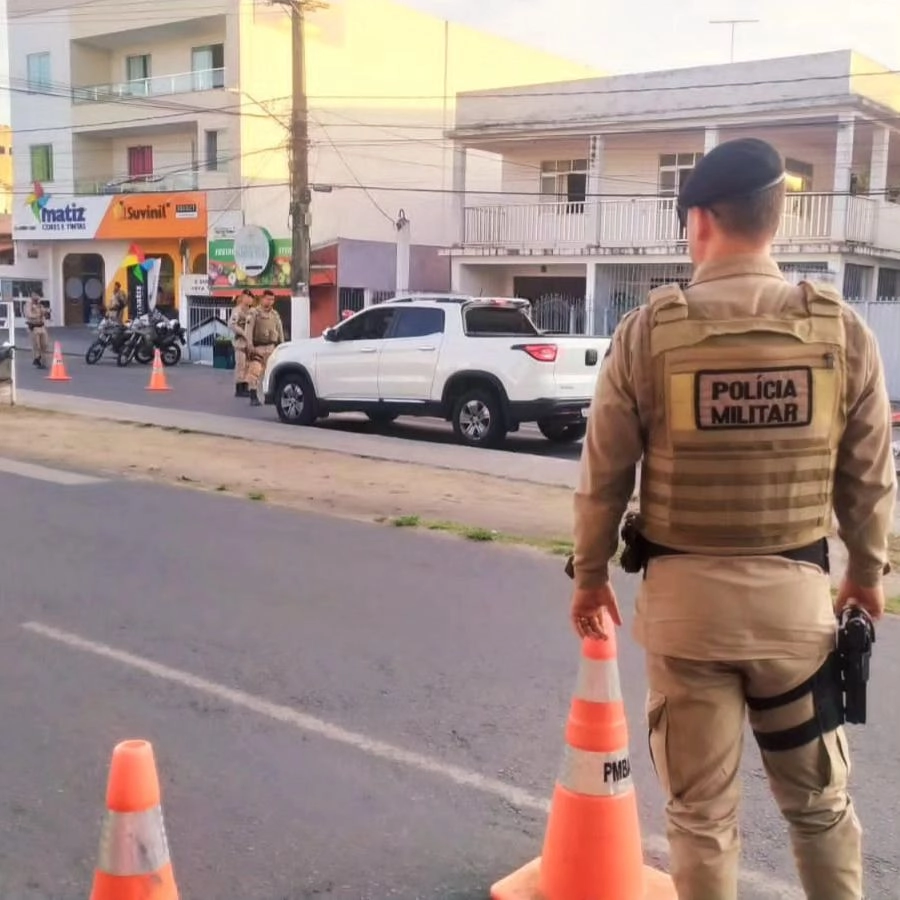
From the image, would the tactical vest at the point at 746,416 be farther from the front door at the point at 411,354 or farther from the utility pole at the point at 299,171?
the utility pole at the point at 299,171

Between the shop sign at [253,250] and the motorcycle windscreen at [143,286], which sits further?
the motorcycle windscreen at [143,286]

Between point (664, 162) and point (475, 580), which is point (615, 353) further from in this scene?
point (664, 162)

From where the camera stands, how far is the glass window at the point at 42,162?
3809 centimetres

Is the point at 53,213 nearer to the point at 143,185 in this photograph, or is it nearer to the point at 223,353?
the point at 143,185

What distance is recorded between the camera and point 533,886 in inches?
126

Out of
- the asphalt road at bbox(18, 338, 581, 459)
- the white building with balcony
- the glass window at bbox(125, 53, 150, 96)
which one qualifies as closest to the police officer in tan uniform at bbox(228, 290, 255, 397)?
the asphalt road at bbox(18, 338, 581, 459)

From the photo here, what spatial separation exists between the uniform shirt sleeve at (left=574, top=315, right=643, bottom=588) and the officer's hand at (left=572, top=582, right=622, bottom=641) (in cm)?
6

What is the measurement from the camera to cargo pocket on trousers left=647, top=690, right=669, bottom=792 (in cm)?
258

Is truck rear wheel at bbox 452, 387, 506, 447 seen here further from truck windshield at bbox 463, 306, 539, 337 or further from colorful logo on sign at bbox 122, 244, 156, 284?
colorful logo on sign at bbox 122, 244, 156, 284

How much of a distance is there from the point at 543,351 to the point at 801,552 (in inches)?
414

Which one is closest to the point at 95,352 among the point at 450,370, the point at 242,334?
the point at 242,334

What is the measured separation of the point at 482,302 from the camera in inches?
546

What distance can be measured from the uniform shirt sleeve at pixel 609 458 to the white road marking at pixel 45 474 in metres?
8.38

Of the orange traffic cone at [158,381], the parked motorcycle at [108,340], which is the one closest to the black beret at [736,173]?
the orange traffic cone at [158,381]
